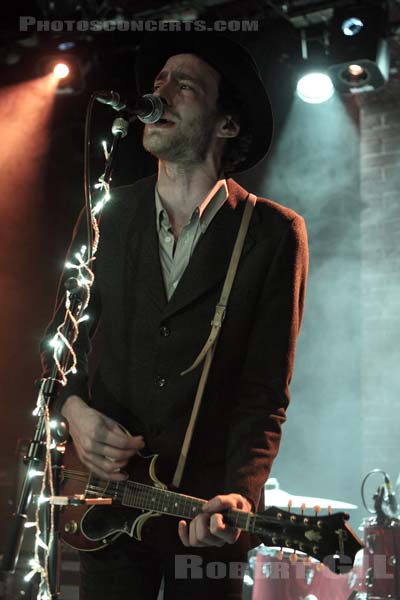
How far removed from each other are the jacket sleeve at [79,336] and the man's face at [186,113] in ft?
1.17

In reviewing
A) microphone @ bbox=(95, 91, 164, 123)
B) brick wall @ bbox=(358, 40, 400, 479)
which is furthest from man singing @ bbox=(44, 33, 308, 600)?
brick wall @ bbox=(358, 40, 400, 479)

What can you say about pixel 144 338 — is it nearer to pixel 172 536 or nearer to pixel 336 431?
pixel 172 536

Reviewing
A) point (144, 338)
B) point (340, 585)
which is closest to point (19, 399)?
point (340, 585)

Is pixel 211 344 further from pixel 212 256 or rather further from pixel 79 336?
pixel 79 336

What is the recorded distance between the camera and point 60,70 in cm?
572

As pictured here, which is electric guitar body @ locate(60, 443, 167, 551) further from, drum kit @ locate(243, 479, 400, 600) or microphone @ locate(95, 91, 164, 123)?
drum kit @ locate(243, 479, 400, 600)

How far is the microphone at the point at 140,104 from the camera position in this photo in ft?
6.23

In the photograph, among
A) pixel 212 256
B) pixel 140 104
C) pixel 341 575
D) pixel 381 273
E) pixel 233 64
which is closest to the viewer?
pixel 140 104

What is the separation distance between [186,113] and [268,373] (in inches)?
36.3

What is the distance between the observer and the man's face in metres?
2.28

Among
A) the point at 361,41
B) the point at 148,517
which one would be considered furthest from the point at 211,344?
the point at 361,41

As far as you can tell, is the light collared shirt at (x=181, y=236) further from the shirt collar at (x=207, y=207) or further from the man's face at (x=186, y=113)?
the man's face at (x=186, y=113)

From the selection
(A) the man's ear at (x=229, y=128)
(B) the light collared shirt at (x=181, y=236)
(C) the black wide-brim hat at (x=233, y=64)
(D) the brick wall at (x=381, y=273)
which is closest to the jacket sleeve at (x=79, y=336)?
(B) the light collared shirt at (x=181, y=236)

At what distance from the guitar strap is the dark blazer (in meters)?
0.03
